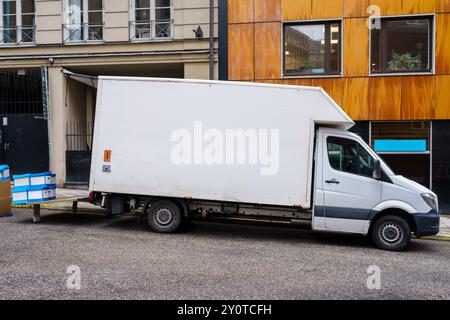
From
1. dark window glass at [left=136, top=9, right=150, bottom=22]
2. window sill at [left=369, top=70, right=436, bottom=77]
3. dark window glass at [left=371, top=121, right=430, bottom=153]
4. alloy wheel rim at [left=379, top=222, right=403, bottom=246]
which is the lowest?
alloy wheel rim at [left=379, top=222, right=403, bottom=246]

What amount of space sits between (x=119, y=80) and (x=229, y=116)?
8.06 ft

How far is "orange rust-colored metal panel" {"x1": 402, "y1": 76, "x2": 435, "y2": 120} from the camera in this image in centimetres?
1310

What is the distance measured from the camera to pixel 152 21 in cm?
1512

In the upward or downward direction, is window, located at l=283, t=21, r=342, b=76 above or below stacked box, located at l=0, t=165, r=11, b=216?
above

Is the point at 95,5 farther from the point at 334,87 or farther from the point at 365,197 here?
the point at 365,197

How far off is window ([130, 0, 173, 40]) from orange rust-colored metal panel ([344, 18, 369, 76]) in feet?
19.6

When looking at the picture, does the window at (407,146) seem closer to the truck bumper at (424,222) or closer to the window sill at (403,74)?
the window sill at (403,74)

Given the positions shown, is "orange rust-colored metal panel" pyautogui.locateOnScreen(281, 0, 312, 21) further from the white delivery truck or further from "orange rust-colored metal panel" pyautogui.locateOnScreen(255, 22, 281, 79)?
the white delivery truck

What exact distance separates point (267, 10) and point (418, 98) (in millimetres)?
5456

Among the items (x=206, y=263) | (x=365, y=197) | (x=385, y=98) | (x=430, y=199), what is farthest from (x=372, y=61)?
(x=206, y=263)

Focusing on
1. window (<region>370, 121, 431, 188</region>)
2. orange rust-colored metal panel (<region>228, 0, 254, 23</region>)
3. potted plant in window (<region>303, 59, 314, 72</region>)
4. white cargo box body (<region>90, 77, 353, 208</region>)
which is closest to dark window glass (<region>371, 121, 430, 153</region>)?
window (<region>370, 121, 431, 188</region>)
